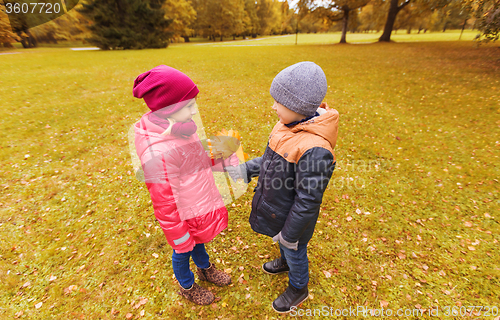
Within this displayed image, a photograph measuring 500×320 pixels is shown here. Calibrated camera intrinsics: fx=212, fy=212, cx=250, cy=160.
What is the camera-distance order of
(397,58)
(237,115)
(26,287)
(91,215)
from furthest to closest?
(397,58) → (237,115) → (91,215) → (26,287)

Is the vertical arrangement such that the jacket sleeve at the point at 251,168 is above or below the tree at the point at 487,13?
below

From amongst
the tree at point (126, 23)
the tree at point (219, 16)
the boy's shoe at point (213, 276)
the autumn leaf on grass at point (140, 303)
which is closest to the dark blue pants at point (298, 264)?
the boy's shoe at point (213, 276)

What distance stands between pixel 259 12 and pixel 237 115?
273 ft

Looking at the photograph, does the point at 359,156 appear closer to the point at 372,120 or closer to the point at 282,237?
the point at 372,120

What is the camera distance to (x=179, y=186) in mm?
2262

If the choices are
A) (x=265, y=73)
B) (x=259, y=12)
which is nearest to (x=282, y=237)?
(x=265, y=73)

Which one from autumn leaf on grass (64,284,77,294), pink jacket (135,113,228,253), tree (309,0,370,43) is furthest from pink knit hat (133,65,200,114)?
tree (309,0,370,43)

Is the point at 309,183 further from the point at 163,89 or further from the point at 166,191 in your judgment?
the point at 163,89

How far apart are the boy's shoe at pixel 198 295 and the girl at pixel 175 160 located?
853mm

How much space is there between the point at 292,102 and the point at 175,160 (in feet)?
4.17

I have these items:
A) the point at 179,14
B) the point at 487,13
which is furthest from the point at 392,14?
the point at 179,14

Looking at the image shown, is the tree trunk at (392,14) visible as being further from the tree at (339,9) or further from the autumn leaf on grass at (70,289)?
the autumn leaf on grass at (70,289)

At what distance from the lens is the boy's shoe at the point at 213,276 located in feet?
11.2

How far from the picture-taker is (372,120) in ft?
28.5
